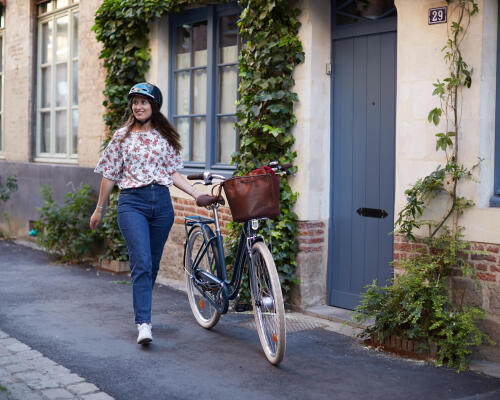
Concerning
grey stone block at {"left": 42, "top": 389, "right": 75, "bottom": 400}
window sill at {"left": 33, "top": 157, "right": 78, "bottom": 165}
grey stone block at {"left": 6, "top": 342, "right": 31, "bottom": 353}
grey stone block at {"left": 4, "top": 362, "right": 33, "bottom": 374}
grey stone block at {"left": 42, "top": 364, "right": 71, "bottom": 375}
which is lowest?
grey stone block at {"left": 42, "top": 389, "right": 75, "bottom": 400}

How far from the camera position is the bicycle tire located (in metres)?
5.87

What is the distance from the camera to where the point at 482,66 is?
5.26 m

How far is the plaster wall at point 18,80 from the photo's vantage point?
12391 mm

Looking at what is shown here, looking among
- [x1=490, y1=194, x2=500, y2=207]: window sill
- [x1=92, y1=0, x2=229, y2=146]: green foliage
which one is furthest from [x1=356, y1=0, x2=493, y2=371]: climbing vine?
[x1=92, y1=0, x2=229, y2=146]: green foliage

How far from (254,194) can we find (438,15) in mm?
1995

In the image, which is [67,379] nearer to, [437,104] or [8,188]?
[437,104]

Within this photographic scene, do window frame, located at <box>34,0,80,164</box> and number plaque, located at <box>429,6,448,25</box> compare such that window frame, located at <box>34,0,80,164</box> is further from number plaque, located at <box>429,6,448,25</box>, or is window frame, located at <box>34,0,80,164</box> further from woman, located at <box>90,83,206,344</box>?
number plaque, located at <box>429,6,448,25</box>

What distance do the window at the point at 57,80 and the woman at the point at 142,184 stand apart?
233 inches

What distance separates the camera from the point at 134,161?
216 inches

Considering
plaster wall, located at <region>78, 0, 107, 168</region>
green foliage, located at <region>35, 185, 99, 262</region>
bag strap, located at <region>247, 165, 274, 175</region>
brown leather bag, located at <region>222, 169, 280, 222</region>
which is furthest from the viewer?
plaster wall, located at <region>78, 0, 107, 168</region>

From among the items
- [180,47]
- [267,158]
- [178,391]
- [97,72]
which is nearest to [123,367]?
[178,391]

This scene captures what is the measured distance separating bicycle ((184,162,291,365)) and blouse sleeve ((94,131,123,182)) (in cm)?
55

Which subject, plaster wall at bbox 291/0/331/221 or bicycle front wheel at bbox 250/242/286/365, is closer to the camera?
bicycle front wheel at bbox 250/242/286/365

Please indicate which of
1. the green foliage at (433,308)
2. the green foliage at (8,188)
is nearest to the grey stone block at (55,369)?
the green foliage at (433,308)
